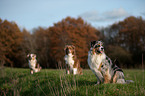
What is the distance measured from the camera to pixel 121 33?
3247 centimetres

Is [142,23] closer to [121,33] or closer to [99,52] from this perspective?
[121,33]

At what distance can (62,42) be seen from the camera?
80.0ft

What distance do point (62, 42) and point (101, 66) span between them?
758 inches

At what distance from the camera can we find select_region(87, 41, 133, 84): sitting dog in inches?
208

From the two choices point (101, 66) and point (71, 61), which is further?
point (71, 61)

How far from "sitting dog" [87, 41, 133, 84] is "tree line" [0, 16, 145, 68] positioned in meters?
17.9

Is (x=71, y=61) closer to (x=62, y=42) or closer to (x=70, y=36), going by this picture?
(x=70, y=36)

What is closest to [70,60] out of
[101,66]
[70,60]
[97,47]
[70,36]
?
[70,60]

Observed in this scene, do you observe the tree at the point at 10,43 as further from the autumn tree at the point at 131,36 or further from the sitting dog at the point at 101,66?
the sitting dog at the point at 101,66

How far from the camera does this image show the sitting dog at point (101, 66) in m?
5.28

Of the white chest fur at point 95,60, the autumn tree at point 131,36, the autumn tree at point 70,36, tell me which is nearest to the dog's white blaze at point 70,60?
the white chest fur at point 95,60

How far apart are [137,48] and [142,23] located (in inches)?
241

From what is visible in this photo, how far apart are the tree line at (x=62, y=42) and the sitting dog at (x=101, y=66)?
17.9 metres

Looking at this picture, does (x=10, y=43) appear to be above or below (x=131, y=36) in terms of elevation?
below
